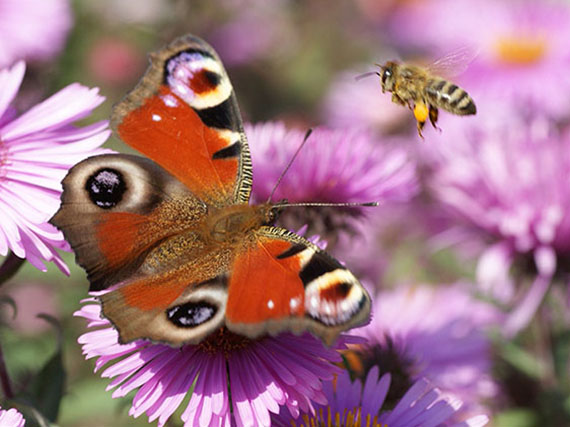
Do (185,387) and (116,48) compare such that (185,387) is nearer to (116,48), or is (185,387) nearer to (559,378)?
(559,378)

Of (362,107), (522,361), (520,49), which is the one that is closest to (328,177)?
(522,361)

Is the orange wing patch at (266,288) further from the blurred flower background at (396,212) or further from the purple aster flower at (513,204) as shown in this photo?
the purple aster flower at (513,204)

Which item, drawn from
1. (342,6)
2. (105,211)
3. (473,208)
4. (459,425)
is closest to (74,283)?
(473,208)

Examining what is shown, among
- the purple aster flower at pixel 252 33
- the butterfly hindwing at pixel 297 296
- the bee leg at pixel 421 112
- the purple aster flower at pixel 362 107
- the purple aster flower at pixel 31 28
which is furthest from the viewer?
the purple aster flower at pixel 252 33

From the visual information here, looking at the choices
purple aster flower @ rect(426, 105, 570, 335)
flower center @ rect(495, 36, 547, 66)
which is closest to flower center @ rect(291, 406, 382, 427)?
purple aster flower @ rect(426, 105, 570, 335)

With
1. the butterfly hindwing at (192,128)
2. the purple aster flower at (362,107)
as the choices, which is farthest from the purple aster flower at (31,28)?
the butterfly hindwing at (192,128)

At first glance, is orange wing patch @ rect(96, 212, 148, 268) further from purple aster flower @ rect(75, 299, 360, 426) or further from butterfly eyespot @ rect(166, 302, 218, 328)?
butterfly eyespot @ rect(166, 302, 218, 328)

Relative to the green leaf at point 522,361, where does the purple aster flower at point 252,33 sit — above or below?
above

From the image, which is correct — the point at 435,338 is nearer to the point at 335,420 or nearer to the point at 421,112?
the point at 421,112
